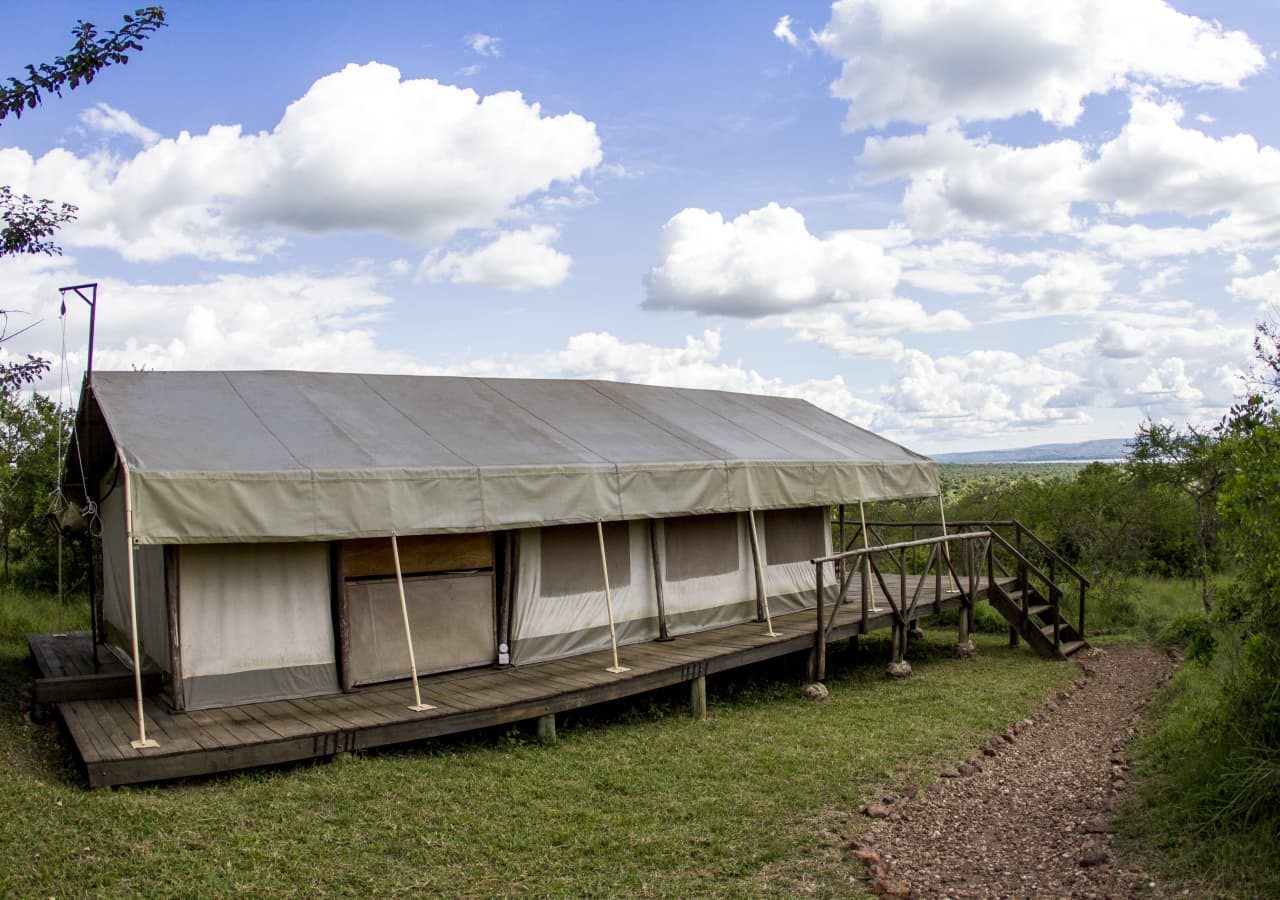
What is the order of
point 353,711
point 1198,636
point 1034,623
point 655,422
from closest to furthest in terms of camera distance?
point 1198,636 → point 353,711 → point 655,422 → point 1034,623

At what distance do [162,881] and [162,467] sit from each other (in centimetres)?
282

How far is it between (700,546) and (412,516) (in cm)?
407

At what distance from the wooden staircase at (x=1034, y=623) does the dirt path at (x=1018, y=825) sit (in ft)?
11.6

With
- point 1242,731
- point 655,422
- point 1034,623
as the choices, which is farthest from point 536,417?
point 1034,623

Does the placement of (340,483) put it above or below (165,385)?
below

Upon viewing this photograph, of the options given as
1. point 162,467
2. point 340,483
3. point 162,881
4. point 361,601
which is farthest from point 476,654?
point 162,881

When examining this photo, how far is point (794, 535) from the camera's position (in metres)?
12.3

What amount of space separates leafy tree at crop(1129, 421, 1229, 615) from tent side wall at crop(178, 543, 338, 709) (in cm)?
1256

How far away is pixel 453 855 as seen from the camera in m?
5.57

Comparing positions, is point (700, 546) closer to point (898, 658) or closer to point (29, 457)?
point (898, 658)

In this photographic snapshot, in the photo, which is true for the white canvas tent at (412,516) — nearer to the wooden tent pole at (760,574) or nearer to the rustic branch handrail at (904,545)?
the wooden tent pole at (760,574)

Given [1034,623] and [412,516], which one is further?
[1034,623]

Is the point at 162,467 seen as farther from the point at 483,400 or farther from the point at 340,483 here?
the point at 483,400

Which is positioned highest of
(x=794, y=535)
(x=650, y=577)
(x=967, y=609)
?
(x=794, y=535)
